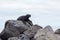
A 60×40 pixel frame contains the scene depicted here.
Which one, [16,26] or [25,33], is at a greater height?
[16,26]

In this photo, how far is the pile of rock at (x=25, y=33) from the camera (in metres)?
18.9

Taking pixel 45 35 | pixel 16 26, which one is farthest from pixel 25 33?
pixel 45 35

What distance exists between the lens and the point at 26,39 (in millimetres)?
19172

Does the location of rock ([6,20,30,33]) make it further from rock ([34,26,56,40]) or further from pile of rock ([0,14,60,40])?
rock ([34,26,56,40])

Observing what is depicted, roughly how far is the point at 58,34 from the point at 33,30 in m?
2.50

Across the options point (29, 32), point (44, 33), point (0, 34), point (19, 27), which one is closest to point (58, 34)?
point (44, 33)

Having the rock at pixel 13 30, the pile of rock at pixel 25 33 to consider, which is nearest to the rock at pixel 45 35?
the pile of rock at pixel 25 33

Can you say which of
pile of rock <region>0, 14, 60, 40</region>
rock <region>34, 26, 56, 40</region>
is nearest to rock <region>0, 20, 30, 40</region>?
pile of rock <region>0, 14, 60, 40</region>

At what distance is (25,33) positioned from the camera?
2030 cm

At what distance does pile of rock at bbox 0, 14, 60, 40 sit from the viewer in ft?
61.9

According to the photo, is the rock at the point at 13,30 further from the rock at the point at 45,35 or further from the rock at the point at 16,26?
the rock at the point at 45,35

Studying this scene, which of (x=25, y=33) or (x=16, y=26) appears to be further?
(x=16, y=26)

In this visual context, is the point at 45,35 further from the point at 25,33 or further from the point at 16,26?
the point at 16,26

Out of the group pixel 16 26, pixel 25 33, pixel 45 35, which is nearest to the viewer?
pixel 45 35
